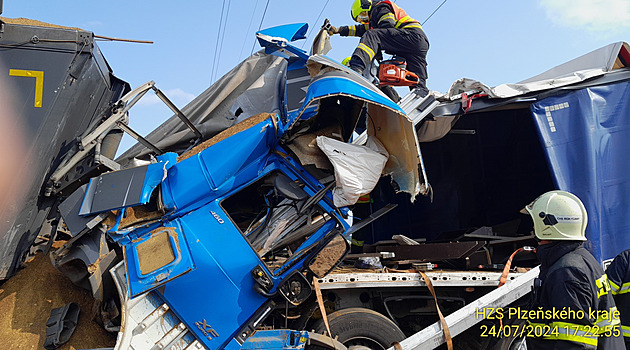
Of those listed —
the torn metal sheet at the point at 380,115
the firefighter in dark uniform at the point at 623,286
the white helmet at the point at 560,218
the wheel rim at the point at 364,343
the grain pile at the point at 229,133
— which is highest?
the grain pile at the point at 229,133

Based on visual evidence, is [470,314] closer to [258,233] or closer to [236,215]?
[258,233]

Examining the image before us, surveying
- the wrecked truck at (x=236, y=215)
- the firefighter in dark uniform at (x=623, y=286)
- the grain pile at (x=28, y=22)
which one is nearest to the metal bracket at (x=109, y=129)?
the wrecked truck at (x=236, y=215)

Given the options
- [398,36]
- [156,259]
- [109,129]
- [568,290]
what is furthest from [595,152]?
[109,129]

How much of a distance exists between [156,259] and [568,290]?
8.36ft

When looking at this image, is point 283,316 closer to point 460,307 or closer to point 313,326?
point 313,326

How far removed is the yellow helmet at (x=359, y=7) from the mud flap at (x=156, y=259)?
4051 mm

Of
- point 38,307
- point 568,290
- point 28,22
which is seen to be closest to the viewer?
point 568,290

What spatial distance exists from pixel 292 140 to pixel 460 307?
2242mm

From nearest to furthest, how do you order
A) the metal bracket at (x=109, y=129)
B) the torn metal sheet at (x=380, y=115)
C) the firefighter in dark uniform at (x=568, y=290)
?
the firefighter in dark uniform at (x=568, y=290) < the torn metal sheet at (x=380, y=115) < the metal bracket at (x=109, y=129)

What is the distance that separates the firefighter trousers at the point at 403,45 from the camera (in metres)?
5.34

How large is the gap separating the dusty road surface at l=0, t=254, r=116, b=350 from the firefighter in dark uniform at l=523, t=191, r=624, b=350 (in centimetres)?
305

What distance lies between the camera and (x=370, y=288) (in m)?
4.34

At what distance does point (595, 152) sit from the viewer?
5.02 m

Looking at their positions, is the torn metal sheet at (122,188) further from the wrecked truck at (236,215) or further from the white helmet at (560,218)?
the white helmet at (560,218)
